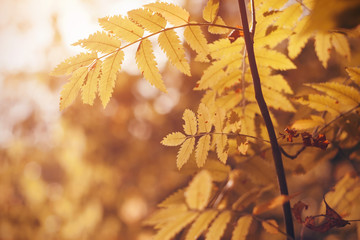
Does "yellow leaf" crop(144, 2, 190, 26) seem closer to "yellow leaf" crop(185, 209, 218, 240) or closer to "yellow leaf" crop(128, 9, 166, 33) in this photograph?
"yellow leaf" crop(128, 9, 166, 33)

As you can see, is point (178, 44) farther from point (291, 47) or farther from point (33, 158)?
point (33, 158)

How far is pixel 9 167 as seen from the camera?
8164mm

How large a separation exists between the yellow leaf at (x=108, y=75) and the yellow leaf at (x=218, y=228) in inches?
23.6

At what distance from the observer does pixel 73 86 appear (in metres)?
1.04

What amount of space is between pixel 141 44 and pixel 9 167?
883 cm

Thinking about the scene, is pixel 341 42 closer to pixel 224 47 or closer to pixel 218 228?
pixel 224 47

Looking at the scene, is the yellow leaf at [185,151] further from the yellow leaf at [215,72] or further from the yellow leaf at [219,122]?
the yellow leaf at [215,72]

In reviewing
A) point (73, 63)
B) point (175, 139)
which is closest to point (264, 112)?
point (175, 139)

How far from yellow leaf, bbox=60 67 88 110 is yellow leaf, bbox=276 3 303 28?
81cm

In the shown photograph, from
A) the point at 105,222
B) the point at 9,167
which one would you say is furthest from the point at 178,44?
the point at 9,167

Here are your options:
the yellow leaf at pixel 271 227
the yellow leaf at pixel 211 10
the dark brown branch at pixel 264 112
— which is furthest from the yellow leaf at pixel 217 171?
the yellow leaf at pixel 211 10

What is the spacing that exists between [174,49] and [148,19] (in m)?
0.15

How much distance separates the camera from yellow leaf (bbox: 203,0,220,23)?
3.33 feet

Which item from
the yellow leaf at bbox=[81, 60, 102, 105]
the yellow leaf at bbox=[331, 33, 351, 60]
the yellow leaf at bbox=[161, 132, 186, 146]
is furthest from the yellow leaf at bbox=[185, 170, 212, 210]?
the yellow leaf at bbox=[331, 33, 351, 60]
